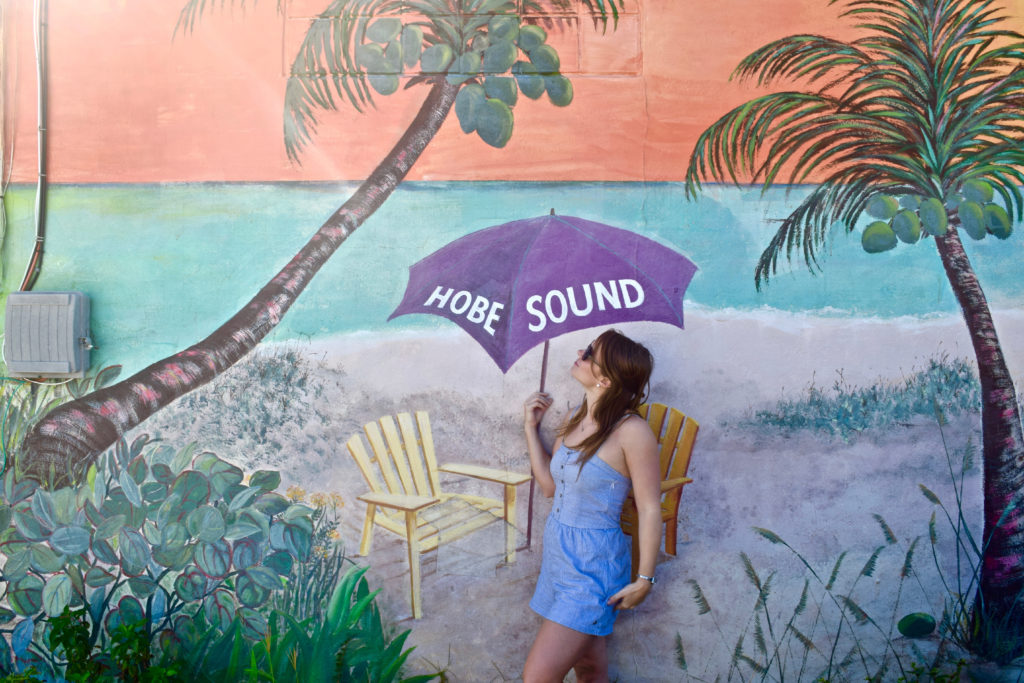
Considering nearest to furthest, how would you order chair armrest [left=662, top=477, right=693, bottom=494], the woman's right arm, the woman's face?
1. the woman's face
2. the woman's right arm
3. chair armrest [left=662, top=477, right=693, bottom=494]

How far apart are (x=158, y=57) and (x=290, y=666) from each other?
3.21 meters

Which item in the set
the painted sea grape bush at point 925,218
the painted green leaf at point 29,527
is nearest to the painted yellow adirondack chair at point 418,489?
the painted green leaf at point 29,527

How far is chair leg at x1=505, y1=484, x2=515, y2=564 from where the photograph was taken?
3549mm

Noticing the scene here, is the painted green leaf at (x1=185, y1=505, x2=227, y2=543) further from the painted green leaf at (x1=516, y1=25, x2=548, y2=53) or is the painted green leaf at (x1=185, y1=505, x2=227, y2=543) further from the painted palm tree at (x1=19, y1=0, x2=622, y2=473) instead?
the painted green leaf at (x1=516, y1=25, x2=548, y2=53)

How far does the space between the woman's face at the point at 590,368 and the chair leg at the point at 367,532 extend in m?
1.30

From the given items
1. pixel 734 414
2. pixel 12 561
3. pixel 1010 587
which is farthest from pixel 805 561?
pixel 12 561

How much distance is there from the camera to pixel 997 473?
3.55 metres

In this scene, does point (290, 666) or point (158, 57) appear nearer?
point (290, 666)

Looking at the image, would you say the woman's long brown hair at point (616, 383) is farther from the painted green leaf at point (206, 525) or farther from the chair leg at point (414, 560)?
the painted green leaf at point (206, 525)

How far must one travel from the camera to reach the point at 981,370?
3557 millimetres

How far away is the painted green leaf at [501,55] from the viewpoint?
140 inches

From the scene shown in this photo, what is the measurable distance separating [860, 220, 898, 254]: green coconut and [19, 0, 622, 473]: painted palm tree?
1694mm

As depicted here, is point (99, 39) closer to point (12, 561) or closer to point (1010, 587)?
point (12, 561)

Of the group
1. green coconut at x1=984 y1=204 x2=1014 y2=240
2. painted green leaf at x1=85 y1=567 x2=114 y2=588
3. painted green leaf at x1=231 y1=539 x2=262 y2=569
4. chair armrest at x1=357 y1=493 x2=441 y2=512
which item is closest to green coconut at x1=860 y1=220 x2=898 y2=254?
green coconut at x1=984 y1=204 x2=1014 y2=240
